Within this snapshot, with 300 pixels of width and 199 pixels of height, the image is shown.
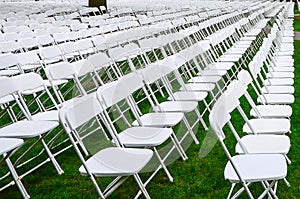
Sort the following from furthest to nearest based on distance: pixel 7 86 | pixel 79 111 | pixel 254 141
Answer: pixel 7 86 < pixel 254 141 < pixel 79 111

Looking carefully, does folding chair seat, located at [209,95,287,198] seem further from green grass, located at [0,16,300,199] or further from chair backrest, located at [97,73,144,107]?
chair backrest, located at [97,73,144,107]

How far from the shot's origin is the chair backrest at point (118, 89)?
432cm

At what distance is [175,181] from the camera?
4.75m

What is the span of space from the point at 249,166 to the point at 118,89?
147cm

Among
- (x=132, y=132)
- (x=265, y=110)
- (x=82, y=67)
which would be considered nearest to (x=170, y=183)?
(x=132, y=132)

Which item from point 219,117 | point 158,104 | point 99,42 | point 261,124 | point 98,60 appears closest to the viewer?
point 219,117

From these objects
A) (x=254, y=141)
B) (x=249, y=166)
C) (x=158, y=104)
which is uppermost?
(x=158, y=104)

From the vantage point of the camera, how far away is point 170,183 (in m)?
4.70

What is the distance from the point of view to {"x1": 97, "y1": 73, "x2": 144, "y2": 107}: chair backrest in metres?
4.32

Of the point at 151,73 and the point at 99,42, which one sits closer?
the point at 151,73

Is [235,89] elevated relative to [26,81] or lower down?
lower down

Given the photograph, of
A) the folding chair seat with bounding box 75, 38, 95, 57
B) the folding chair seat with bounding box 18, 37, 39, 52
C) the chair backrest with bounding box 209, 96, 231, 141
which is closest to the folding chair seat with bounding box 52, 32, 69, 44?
the folding chair seat with bounding box 18, 37, 39, 52

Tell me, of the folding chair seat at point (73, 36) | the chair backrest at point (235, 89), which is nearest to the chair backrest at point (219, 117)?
the chair backrest at point (235, 89)

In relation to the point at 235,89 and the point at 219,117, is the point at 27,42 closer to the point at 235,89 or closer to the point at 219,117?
the point at 235,89
